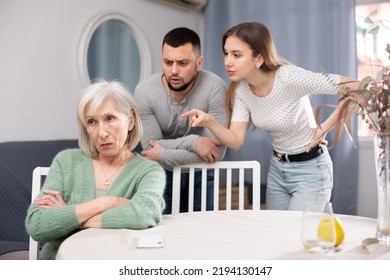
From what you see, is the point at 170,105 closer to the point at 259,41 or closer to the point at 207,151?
the point at 207,151

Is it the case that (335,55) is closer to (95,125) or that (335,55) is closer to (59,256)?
(95,125)

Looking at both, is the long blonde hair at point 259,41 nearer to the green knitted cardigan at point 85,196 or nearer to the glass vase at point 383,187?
the green knitted cardigan at point 85,196

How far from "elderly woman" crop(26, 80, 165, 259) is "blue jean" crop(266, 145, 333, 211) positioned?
20.2 inches

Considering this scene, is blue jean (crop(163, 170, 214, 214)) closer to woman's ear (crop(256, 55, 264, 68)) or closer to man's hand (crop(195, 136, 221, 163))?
man's hand (crop(195, 136, 221, 163))

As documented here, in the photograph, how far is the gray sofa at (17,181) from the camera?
1.72 metres

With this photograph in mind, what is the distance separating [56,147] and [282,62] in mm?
1003

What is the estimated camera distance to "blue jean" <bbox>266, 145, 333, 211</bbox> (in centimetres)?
154

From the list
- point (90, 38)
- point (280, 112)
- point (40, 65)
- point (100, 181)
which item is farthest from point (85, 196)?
point (90, 38)

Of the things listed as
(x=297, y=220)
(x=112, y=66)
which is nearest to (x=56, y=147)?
(x=112, y=66)

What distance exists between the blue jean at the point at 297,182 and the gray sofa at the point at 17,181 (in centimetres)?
84

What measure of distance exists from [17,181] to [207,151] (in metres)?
0.74

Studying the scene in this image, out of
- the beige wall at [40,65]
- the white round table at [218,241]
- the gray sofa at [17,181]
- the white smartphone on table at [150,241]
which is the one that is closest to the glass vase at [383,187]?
the white round table at [218,241]

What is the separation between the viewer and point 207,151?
4.97 ft
